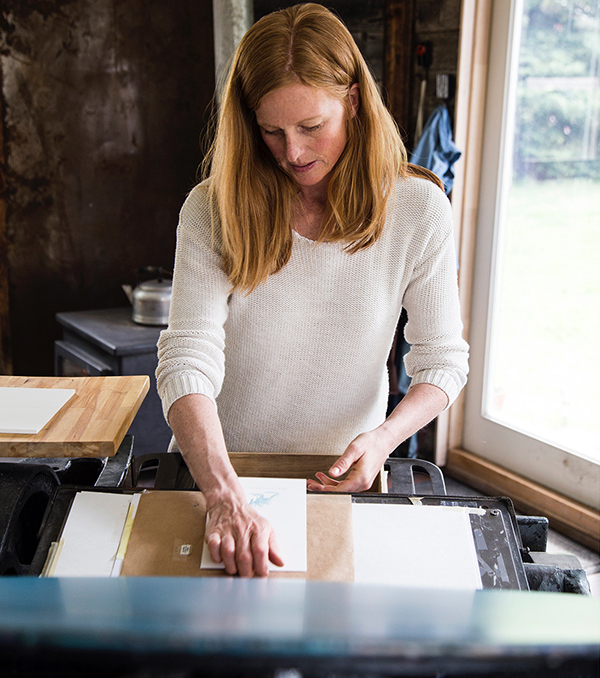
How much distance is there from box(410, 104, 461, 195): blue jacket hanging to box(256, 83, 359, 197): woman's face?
1.53 metres

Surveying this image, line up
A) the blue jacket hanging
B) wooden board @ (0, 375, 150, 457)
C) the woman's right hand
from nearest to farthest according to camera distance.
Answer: the woman's right hand < wooden board @ (0, 375, 150, 457) < the blue jacket hanging

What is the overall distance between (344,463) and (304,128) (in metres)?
0.57

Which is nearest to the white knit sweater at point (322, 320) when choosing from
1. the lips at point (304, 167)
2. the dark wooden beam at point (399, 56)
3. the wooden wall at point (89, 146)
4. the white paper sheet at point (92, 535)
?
the lips at point (304, 167)

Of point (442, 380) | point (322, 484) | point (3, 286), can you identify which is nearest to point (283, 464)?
point (322, 484)

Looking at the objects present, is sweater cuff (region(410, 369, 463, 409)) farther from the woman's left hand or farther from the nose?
the nose

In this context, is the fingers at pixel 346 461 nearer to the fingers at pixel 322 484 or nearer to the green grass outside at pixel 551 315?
the fingers at pixel 322 484

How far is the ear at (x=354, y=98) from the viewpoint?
115cm

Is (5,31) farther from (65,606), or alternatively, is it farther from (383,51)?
(65,606)

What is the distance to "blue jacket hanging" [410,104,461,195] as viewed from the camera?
8.57 feet

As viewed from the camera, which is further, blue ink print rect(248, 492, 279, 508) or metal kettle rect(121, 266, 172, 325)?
metal kettle rect(121, 266, 172, 325)

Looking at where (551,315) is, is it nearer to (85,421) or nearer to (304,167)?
(304,167)

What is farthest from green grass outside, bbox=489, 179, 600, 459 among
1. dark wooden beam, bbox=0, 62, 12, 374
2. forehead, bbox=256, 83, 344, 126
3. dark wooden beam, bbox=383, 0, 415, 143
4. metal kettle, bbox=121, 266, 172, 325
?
dark wooden beam, bbox=0, 62, 12, 374

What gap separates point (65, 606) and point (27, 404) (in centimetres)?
105

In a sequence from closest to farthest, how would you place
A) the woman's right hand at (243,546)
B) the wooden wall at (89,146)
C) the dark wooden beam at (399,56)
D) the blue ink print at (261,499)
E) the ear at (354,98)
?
the woman's right hand at (243,546) → the blue ink print at (261,499) → the ear at (354,98) → the dark wooden beam at (399,56) → the wooden wall at (89,146)
